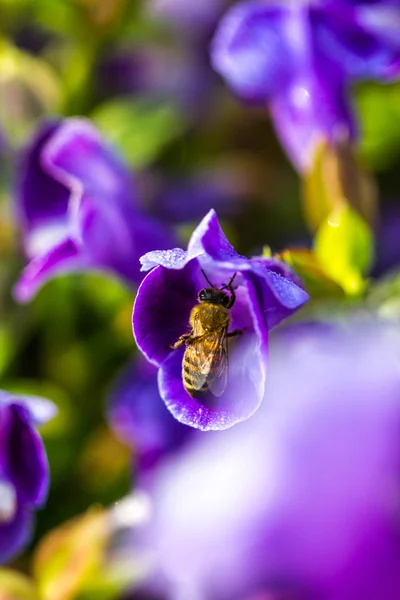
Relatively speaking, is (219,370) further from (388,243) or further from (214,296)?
(388,243)

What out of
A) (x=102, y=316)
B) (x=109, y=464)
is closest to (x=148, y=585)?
(x=109, y=464)

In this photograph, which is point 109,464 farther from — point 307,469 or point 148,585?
point 307,469

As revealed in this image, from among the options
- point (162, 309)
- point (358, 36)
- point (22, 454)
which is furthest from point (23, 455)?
point (358, 36)

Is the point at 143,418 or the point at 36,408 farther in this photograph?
the point at 143,418

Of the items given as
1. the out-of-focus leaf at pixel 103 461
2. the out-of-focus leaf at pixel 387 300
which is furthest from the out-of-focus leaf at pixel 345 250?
the out-of-focus leaf at pixel 103 461

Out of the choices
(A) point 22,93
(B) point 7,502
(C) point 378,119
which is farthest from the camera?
(C) point 378,119

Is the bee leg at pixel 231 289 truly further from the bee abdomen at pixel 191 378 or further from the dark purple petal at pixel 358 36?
Answer: the dark purple petal at pixel 358 36

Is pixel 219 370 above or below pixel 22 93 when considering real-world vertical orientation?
below

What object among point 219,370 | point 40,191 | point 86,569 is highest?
point 40,191
